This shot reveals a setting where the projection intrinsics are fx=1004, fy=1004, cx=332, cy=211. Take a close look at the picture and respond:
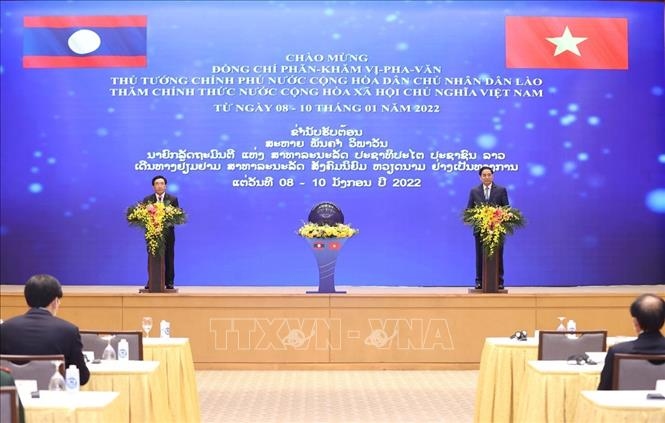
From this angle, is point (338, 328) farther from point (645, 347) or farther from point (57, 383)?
point (57, 383)

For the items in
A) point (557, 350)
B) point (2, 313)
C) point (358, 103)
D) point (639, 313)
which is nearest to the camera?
point (639, 313)

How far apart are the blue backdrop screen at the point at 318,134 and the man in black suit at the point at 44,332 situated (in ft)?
23.6

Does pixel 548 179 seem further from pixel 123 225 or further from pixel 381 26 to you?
pixel 123 225

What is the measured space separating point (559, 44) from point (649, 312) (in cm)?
785

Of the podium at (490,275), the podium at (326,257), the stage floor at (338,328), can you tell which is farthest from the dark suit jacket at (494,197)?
the podium at (326,257)

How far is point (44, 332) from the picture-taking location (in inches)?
174

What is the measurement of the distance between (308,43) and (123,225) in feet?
9.90

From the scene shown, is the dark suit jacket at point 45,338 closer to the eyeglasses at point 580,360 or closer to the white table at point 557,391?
the white table at point 557,391

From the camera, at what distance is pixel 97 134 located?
38.2 ft

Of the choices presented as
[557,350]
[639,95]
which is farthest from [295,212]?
[557,350]

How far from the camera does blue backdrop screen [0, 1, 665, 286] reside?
1159 cm

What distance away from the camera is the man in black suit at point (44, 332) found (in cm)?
440

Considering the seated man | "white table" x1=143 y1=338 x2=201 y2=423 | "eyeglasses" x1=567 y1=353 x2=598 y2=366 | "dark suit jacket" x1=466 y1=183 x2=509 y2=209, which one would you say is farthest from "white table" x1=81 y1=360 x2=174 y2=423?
"dark suit jacket" x1=466 y1=183 x2=509 y2=209

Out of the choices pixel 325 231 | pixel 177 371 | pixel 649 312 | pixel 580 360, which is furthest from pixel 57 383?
pixel 325 231
